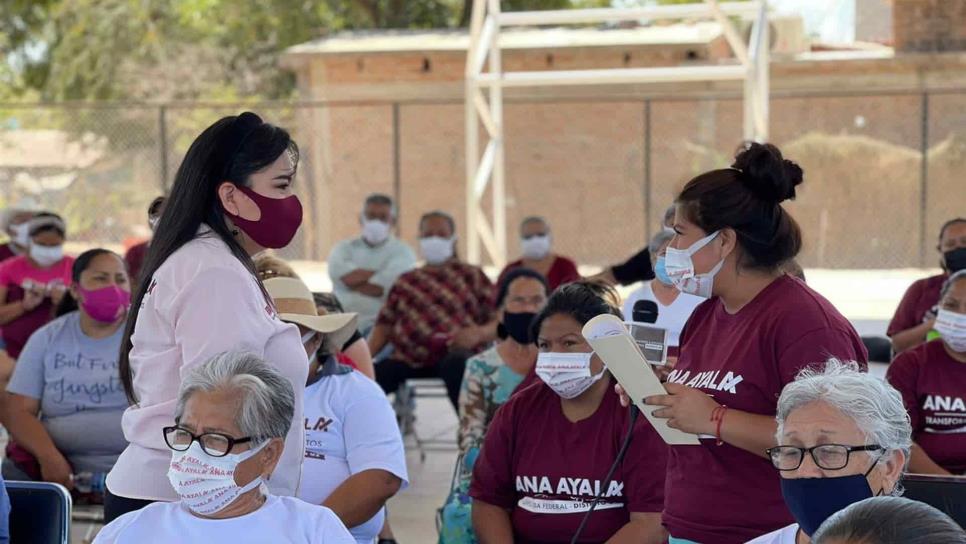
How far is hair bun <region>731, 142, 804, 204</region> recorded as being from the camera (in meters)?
3.29

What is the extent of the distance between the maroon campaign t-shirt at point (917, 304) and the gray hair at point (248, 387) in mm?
5009

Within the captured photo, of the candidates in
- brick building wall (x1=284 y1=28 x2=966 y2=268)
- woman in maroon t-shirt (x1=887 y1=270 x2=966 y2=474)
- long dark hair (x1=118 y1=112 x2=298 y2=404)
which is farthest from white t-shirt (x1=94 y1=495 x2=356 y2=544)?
brick building wall (x1=284 y1=28 x2=966 y2=268)

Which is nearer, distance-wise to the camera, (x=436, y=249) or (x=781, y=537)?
(x=781, y=537)

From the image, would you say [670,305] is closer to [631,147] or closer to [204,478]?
[204,478]

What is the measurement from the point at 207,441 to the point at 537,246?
6.77 meters

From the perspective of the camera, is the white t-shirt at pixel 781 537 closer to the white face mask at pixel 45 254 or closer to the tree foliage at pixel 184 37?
the white face mask at pixel 45 254

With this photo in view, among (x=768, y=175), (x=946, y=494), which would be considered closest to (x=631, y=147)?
(x=946, y=494)

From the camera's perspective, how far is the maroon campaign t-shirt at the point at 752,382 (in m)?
3.15

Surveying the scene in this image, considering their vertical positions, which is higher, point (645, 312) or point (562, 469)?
point (645, 312)

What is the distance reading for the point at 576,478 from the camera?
4.23 metres

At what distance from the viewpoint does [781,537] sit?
9.46 ft

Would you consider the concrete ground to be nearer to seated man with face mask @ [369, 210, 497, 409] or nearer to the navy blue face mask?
seated man with face mask @ [369, 210, 497, 409]

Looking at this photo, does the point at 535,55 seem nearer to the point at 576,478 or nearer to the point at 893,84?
the point at 893,84

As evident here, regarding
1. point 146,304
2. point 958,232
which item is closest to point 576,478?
point 146,304
